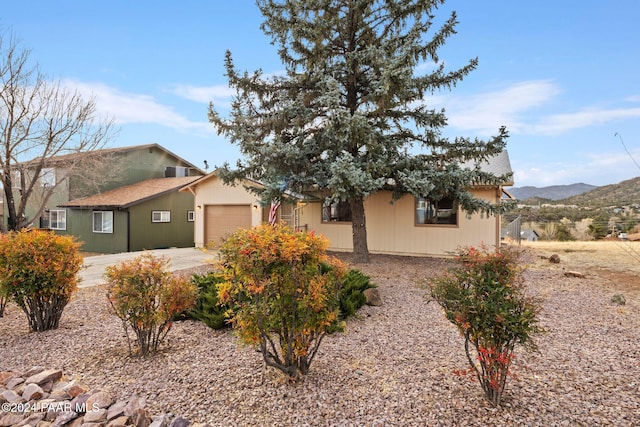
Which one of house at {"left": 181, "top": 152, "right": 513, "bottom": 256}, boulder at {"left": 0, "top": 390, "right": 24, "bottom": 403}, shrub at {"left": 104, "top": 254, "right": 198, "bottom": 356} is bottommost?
boulder at {"left": 0, "top": 390, "right": 24, "bottom": 403}

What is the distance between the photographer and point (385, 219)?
12.7 metres

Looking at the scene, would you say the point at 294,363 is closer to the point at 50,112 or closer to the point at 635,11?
the point at 635,11

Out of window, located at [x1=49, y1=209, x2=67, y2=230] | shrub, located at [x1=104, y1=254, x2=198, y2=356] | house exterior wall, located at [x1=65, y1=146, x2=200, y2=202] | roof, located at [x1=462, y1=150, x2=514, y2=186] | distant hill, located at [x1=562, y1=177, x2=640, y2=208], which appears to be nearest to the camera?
shrub, located at [x1=104, y1=254, x2=198, y2=356]

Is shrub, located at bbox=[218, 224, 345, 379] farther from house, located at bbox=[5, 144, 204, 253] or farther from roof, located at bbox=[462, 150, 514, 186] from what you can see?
house, located at bbox=[5, 144, 204, 253]

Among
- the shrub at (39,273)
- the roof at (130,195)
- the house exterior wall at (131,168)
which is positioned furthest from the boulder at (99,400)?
the house exterior wall at (131,168)

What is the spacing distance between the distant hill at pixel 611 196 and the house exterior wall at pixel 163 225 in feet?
81.2

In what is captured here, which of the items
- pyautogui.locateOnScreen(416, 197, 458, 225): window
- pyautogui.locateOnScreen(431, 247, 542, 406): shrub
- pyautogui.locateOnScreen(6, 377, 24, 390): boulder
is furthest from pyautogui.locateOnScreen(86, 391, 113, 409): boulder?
pyautogui.locateOnScreen(416, 197, 458, 225): window

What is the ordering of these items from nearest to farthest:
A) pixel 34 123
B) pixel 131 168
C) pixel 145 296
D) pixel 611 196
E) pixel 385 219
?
1. pixel 145 296
2. pixel 385 219
3. pixel 34 123
4. pixel 131 168
5. pixel 611 196

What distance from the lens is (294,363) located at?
123 inches

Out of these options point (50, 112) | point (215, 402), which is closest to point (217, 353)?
point (215, 402)

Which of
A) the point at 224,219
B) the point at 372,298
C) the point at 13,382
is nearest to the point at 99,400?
the point at 13,382

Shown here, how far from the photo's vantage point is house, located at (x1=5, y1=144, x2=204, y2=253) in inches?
631

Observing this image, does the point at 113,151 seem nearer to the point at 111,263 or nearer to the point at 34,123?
the point at 34,123

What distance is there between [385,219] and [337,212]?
193 cm
